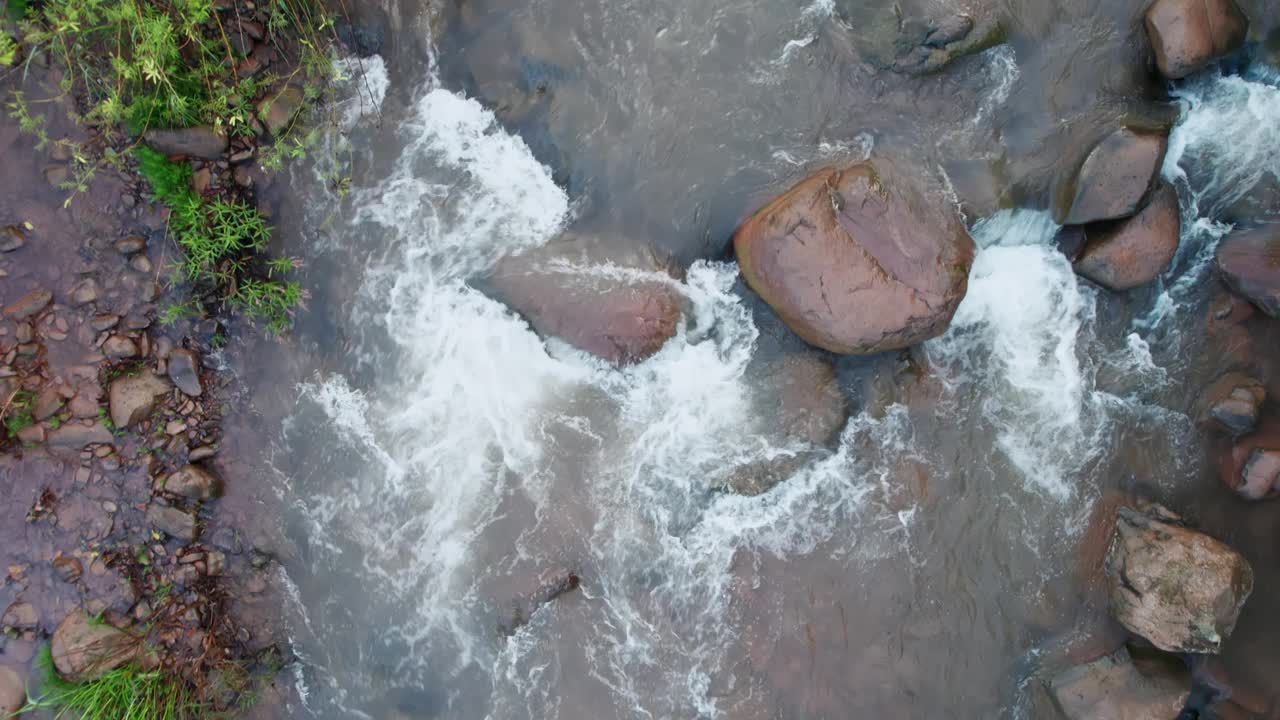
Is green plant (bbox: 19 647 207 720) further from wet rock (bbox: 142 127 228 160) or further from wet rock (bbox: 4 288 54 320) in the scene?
wet rock (bbox: 142 127 228 160)

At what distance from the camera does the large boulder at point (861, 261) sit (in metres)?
6.74

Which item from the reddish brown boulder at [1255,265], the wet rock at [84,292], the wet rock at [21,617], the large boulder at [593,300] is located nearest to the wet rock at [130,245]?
the wet rock at [84,292]

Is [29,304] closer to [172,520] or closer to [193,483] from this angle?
[193,483]

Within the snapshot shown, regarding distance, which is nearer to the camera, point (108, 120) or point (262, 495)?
point (108, 120)

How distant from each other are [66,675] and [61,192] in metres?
4.63

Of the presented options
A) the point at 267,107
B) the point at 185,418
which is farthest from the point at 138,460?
the point at 267,107

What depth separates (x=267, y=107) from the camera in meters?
7.41

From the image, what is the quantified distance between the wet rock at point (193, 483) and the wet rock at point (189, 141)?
313 centimetres

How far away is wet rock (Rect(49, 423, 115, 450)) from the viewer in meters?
7.18

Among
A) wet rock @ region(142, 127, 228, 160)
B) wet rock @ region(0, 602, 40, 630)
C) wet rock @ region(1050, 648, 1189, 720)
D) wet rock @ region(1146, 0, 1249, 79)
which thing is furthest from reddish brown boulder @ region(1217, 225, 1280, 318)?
wet rock @ region(0, 602, 40, 630)

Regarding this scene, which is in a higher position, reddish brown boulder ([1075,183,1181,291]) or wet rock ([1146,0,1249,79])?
wet rock ([1146,0,1249,79])

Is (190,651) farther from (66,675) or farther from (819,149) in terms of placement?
(819,149)

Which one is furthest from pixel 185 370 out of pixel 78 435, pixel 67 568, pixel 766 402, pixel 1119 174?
pixel 1119 174

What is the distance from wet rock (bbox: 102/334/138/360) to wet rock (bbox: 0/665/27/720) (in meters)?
3.16
